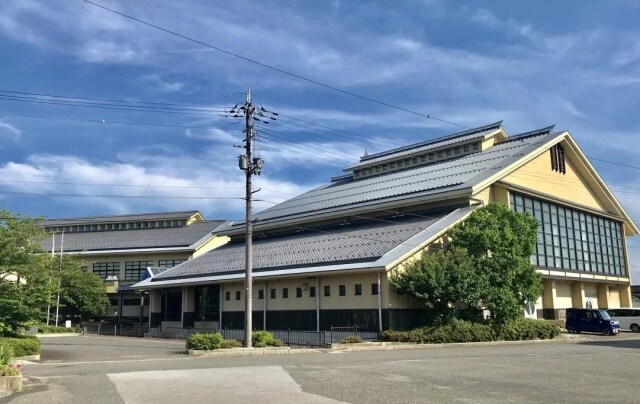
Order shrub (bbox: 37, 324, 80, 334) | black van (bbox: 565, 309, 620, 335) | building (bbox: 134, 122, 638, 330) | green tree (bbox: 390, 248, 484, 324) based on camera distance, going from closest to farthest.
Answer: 1. green tree (bbox: 390, 248, 484, 324)
2. building (bbox: 134, 122, 638, 330)
3. black van (bbox: 565, 309, 620, 335)
4. shrub (bbox: 37, 324, 80, 334)

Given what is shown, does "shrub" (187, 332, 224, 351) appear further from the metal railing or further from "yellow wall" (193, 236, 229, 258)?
"yellow wall" (193, 236, 229, 258)

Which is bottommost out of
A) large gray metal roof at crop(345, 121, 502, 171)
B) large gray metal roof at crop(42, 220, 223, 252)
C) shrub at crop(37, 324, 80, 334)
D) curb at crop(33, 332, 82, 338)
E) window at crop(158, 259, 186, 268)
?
curb at crop(33, 332, 82, 338)

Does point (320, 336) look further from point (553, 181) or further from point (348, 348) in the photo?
point (553, 181)

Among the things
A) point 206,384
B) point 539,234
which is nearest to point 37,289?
point 206,384

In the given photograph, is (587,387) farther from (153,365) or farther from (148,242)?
(148,242)

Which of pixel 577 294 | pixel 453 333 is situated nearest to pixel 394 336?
pixel 453 333

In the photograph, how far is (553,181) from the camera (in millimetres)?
43562

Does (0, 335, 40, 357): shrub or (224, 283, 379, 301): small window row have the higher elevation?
(224, 283, 379, 301): small window row

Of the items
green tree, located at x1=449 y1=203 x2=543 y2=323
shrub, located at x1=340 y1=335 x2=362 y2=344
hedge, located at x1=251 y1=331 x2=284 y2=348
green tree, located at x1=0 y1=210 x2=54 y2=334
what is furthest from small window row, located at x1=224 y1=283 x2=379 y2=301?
green tree, located at x1=0 y1=210 x2=54 y2=334

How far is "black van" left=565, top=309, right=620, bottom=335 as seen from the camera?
1496 inches

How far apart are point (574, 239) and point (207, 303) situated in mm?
26562

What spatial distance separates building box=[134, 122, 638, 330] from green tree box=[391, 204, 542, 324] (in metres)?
1.26

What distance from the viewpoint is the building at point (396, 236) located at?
3231 centimetres

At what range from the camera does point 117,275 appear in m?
69.8
